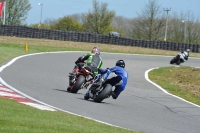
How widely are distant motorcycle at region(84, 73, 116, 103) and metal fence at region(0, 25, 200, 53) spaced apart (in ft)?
110

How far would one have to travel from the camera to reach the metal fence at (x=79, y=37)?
4669 centimetres

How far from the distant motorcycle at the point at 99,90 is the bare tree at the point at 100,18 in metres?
67.9

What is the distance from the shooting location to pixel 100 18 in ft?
270

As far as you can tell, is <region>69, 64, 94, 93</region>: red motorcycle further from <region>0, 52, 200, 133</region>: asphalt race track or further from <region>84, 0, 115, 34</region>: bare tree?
<region>84, 0, 115, 34</region>: bare tree

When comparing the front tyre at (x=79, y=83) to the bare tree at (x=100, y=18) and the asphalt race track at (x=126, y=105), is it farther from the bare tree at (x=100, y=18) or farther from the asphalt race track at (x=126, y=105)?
the bare tree at (x=100, y=18)

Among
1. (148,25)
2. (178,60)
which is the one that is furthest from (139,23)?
(178,60)

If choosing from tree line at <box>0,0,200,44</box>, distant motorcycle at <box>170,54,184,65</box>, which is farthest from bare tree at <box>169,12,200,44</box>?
distant motorcycle at <box>170,54,184,65</box>

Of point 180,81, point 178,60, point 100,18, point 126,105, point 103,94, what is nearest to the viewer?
point 103,94

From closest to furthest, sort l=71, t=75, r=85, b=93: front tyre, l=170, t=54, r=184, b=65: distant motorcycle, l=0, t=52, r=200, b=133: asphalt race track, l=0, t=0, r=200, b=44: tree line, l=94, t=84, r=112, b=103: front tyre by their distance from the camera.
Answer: l=0, t=52, r=200, b=133: asphalt race track, l=94, t=84, r=112, b=103: front tyre, l=71, t=75, r=85, b=93: front tyre, l=170, t=54, r=184, b=65: distant motorcycle, l=0, t=0, r=200, b=44: tree line

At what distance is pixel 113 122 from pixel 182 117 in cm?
284

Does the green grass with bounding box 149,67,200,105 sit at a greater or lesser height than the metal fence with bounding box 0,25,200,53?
lesser

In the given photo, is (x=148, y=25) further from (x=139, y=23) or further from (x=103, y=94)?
(x=103, y=94)

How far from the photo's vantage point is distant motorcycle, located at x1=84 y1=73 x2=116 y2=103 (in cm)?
1331

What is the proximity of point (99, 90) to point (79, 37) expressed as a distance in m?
34.6
